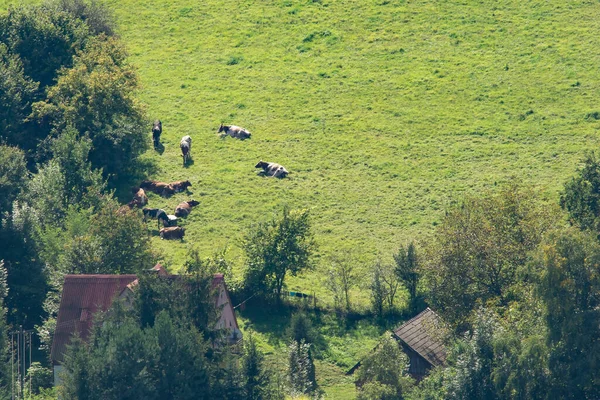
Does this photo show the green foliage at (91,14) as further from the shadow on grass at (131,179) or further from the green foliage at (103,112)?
the shadow on grass at (131,179)

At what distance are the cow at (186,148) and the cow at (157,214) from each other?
8.52 metres

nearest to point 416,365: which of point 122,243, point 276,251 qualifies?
point 276,251

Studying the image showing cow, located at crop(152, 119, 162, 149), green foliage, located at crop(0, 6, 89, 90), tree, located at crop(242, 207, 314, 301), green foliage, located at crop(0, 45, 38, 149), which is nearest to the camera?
tree, located at crop(242, 207, 314, 301)

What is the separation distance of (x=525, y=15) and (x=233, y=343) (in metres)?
46.9

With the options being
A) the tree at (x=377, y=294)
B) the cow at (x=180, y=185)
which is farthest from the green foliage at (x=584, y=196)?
the cow at (x=180, y=185)

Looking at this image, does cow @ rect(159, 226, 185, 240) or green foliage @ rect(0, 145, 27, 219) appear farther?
cow @ rect(159, 226, 185, 240)

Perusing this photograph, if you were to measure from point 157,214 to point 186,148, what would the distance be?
32.0 feet

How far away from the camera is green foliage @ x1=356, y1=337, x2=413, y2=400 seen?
56000 millimetres

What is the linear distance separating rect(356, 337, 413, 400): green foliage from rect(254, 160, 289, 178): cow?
22270 millimetres

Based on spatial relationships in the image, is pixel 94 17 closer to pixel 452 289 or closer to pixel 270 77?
pixel 270 77

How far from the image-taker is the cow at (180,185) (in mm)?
76438

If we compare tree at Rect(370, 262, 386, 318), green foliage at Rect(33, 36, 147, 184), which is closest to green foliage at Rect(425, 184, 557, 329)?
tree at Rect(370, 262, 386, 318)

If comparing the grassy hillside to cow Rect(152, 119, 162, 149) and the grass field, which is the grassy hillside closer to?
the grass field

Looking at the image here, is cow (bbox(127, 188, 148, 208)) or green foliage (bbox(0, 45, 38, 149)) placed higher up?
green foliage (bbox(0, 45, 38, 149))
